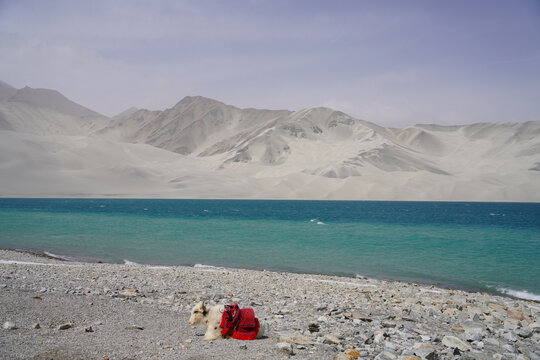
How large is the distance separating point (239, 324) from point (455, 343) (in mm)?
3288

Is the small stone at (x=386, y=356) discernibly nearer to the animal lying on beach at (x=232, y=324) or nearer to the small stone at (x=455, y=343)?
the small stone at (x=455, y=343)

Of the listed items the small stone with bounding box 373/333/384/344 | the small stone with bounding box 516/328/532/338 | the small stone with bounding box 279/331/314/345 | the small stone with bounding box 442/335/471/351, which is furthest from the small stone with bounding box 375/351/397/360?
the small stone with bounding box 516/328/532/338

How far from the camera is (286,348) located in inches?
214

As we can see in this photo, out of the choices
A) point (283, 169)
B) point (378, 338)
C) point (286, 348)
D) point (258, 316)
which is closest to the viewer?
point (286, 348)

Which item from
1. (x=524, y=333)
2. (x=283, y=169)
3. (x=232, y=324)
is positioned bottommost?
(x=524, y=333)

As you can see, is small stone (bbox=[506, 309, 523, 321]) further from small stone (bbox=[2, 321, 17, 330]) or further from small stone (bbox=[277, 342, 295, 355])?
small stone (bbox=[2, 321, 17, 330])

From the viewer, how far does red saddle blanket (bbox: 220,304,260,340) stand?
5.93 metres

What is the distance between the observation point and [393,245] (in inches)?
933

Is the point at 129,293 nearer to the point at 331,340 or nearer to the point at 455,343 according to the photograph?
the point at 331,340

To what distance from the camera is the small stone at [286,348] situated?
5.39m

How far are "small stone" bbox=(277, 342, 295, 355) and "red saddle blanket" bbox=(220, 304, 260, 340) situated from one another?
1.89ft

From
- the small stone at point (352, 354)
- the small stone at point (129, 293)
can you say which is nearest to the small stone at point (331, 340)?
the small stone at point (352, 354)

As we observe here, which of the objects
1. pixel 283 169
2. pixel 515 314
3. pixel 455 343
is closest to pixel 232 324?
pixel 455 343

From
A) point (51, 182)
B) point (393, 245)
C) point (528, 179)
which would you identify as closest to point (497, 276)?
point (393, 245)
